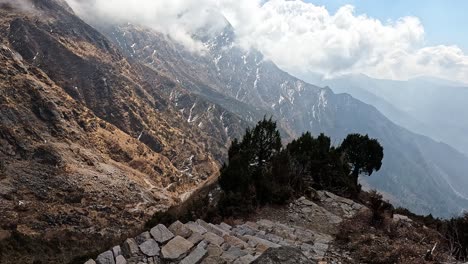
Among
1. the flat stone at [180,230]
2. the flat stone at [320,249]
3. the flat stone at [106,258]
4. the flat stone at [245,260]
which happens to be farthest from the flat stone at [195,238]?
the flat stone at [320,249]

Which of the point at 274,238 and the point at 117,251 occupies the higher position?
the point at 274,238

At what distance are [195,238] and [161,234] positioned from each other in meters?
1.16

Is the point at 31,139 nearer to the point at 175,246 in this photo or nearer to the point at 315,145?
the point at 315,145

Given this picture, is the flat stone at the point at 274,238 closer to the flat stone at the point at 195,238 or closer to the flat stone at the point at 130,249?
the flat stone at the point at 195,238

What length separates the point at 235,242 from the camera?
42.2 ft

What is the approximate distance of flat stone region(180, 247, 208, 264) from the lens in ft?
36.1

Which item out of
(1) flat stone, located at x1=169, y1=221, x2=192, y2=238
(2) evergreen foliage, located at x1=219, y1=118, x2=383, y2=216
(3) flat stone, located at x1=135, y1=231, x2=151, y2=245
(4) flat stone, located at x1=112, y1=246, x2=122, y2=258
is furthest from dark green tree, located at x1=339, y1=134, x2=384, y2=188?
(4) flat stone, located at x1=112, y1=246, x2=122, y2=258

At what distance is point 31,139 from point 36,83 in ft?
96.3

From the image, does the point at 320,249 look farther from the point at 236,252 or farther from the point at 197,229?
the point at 197,229

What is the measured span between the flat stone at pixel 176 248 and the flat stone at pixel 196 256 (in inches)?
11.5

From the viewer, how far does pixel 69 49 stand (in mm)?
191625

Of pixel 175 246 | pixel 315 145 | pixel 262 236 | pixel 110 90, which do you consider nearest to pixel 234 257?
pixel 175 246

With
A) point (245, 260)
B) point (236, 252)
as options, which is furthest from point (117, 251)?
point (245, 260)

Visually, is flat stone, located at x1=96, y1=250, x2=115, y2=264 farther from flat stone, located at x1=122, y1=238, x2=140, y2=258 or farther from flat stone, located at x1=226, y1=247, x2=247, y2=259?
flat stone, located at x1=226, y1=247, x2=247, y2=259
